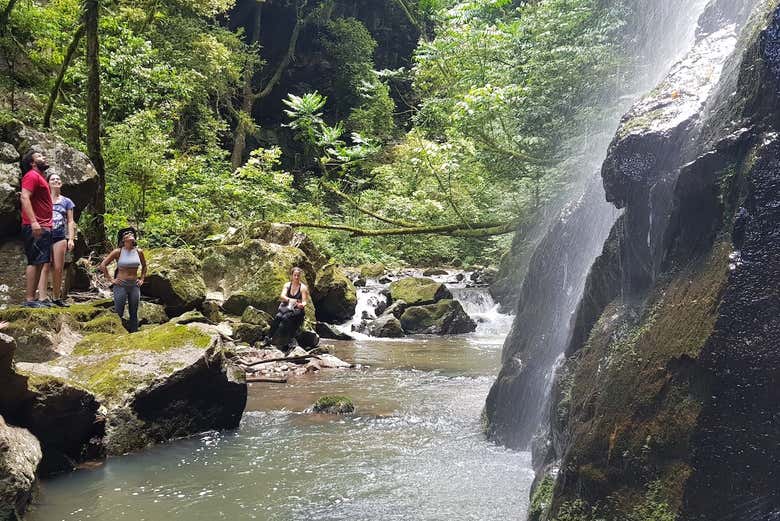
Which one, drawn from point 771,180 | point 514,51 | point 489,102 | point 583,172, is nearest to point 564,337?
point 771,180

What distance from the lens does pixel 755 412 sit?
124 inches

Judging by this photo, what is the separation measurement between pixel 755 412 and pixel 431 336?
13.4m

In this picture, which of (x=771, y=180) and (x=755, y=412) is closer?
(x=755, y=412)

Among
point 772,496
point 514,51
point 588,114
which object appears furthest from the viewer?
point 514,51

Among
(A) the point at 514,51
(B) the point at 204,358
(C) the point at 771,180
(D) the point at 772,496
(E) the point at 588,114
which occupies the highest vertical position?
(A) the point at 514,51

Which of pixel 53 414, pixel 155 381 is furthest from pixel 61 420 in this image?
pixel 155 381

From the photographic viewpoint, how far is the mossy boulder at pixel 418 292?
1805 cm

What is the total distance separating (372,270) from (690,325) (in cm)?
2279

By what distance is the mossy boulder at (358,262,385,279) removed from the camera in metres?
25.7

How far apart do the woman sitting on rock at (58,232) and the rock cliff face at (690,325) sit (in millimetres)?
6859

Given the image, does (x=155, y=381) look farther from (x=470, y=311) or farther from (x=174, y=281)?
(x=470, y=311)

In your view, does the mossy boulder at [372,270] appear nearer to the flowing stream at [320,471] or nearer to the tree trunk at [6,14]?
the tree trunk at [6,14]

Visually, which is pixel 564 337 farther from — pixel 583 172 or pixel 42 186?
pixel 42 186

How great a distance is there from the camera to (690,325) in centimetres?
350
